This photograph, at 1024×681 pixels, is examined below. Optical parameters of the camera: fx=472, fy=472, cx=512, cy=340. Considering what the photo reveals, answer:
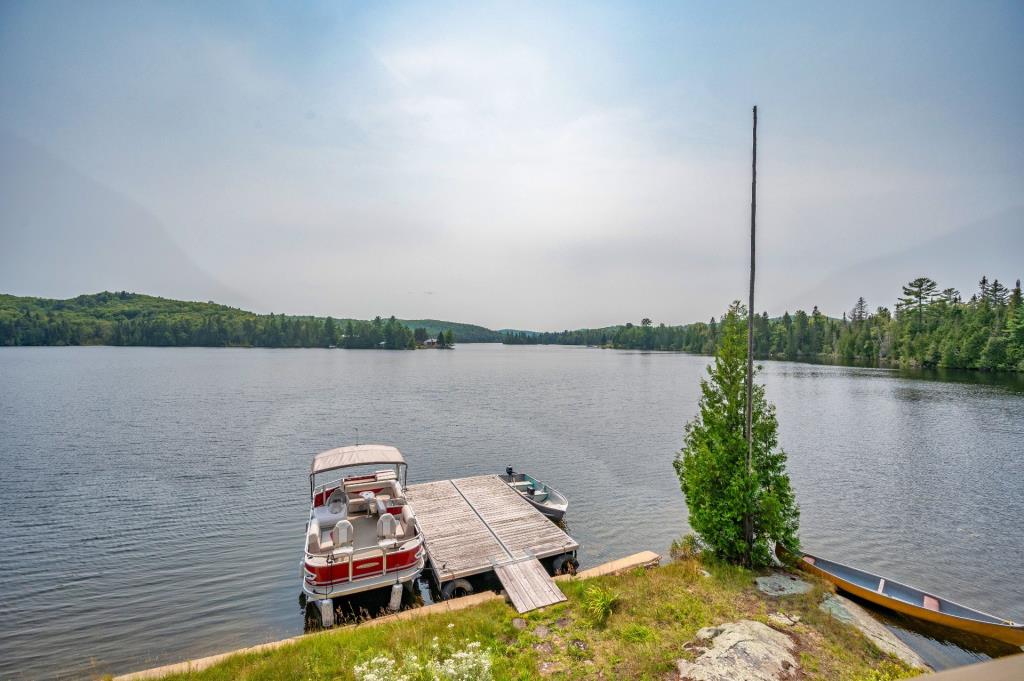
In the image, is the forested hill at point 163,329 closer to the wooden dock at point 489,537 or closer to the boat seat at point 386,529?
the wooden dock at point 489,537

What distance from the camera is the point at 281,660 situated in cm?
974

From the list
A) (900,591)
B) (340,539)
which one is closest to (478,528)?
(340,539)

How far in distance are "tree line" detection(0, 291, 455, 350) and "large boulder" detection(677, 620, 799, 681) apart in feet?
563

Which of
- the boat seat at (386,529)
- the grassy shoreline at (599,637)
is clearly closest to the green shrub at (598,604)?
the grassy shoreline at (599,637)

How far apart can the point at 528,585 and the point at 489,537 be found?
3.77m

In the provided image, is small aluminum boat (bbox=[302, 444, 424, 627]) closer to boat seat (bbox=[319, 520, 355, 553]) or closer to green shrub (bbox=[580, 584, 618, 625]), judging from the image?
boat seat (bbox=[319, 520, 355, 553])

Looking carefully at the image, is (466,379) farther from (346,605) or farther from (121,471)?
(346,605)

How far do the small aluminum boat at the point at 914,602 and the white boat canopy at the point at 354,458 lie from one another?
14.6 m

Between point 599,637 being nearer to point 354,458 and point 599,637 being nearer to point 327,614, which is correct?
point 327,614

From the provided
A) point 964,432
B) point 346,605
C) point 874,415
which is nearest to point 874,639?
point 346,605

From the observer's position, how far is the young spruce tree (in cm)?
1277

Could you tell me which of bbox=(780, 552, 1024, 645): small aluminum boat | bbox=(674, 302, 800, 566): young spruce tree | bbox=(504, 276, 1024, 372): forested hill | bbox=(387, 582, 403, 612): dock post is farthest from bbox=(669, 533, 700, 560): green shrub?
bbox=(504, 276, 1024, 372): forested hill

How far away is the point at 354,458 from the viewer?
1850 cm

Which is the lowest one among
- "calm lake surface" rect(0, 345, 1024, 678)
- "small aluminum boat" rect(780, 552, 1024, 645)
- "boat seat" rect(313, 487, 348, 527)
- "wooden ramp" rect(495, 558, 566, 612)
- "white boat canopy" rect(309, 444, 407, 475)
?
"calm lake surface" rect(0, 345, 1024, 678)
